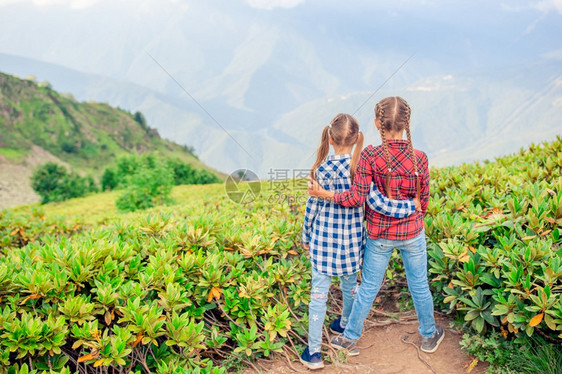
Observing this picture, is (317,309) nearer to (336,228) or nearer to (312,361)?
(312,361)

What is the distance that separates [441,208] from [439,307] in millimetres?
1140

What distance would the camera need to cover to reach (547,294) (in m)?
2.62

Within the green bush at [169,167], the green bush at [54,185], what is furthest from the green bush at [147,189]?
the green bush at [54,185]

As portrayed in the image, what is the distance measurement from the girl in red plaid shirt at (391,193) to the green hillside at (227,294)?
1.29 feet

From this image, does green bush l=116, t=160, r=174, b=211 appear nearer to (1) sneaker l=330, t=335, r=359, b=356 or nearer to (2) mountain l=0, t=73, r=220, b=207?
(1) sneaker l=330, t=335, r=359, b=356

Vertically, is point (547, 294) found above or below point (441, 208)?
below

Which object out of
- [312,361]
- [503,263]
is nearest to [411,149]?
[503,263]

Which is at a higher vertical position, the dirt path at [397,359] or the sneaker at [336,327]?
the sneaker at [336,327]

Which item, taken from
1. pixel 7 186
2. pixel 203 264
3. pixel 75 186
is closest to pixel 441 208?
pixel 203 264

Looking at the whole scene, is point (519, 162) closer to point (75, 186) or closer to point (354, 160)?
point (354, 160)

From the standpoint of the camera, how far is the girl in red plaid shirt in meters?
2.85

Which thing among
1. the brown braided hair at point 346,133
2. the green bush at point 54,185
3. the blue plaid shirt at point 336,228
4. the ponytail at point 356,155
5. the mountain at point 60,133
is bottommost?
the green bush at point 54,185

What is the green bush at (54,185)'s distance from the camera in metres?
24.4

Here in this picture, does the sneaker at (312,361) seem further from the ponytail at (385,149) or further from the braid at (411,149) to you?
the braid at (411,149)
